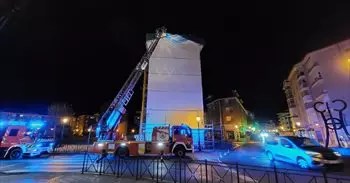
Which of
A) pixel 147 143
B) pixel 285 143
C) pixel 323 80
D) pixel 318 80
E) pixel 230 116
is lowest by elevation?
pixel 147 143

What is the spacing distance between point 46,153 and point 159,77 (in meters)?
18.8

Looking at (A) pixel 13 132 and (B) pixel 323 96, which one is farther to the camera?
(B) pixel 323 96

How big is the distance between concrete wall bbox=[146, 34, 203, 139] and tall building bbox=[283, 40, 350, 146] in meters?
20.7

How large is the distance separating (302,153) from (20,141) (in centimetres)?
2344

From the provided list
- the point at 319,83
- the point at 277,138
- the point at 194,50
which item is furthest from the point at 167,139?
the point at 319,83

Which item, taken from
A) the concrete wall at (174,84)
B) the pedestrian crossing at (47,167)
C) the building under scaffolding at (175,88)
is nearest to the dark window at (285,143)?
the pedestrian crossing at (47,167)

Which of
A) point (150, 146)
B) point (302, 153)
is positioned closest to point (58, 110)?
point (150, 146)

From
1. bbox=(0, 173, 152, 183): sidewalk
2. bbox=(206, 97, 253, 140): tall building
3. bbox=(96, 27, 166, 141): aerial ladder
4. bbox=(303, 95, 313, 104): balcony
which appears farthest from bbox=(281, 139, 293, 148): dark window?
bbox=(206, 97, 253, 140): tall building

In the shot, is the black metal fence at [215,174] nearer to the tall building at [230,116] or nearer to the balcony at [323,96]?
the balcony at [323,96]

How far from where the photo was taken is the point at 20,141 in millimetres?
19125

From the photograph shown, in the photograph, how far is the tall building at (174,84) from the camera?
3159cm

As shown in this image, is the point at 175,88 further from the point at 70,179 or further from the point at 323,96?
the point at 323,96

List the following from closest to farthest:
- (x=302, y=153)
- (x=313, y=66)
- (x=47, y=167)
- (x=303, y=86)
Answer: (x=302, y=153) → (x=47, y=167) → (x=313, y=66) → (x=303, y=86)

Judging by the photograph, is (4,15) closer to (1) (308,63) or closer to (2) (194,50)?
(2) (194,50)
